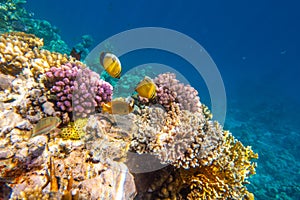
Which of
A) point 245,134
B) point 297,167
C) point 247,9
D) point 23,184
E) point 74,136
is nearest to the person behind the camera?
point 23,184

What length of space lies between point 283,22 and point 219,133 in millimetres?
102711

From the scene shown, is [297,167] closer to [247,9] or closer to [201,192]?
[201,192]

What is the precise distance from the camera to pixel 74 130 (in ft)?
10.2

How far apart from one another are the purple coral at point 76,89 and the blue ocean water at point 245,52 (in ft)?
36.5

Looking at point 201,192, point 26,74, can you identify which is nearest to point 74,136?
point 26,74

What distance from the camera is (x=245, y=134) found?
59.6 ft

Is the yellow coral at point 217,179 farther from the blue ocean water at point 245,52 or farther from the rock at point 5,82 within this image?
the blue ocean water at point 245,52

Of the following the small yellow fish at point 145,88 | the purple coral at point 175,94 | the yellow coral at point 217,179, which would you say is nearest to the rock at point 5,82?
the small yellow fish at point 145,88

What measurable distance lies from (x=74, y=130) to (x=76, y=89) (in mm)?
729

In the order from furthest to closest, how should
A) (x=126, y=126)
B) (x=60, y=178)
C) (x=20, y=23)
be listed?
1. (x=20, y=23)
2. (x=126, y=126)
3. (x=60, y=178)

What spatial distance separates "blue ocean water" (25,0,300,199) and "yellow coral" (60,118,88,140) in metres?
11.2

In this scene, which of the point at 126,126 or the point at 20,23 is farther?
the point at 20,23

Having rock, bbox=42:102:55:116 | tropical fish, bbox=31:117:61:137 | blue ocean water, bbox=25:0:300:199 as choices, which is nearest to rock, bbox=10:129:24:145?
tropical fish, bbox=31:117:61:137

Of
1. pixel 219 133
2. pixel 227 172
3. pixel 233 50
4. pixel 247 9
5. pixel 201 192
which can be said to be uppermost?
pixel 247 9
